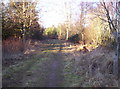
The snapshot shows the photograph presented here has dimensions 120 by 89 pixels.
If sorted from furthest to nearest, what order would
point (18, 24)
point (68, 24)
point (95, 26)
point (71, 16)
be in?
point (68, 24) < point (71, 16) < point (95, 26) < point (18, 24)

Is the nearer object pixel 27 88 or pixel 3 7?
pixel 27 88

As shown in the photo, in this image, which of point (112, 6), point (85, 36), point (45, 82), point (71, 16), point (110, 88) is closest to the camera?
point (110, 88)

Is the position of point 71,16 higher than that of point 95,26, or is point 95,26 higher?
point 71,16

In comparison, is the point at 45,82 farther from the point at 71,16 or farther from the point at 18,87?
the point at 71,16

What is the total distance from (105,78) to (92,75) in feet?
2.64

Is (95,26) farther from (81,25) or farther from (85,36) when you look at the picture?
A: (81,25)

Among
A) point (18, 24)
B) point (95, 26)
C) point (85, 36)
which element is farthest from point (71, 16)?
point (18, 24)

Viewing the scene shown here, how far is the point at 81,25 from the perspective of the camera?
30047 mm

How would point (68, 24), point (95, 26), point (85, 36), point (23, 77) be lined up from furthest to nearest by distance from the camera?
1. point (68, 24)
2. point (85, 36)
3. point (95, 26)
4. point (23, 77)

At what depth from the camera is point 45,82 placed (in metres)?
6.66

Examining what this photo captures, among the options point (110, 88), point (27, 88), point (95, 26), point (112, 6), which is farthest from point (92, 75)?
point (95, 26)

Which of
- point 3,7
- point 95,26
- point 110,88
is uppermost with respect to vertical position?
point 3,7

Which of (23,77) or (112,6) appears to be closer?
(23,77)

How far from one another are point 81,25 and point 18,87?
2553 centimetres
